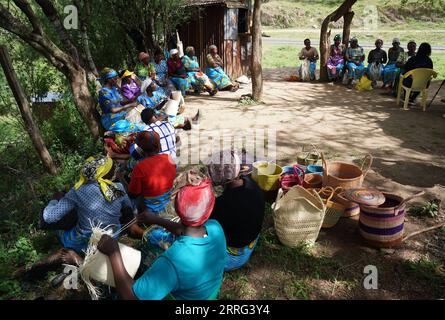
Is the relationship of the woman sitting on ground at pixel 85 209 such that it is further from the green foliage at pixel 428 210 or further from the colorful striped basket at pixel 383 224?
the green foliage at pixel 428 210

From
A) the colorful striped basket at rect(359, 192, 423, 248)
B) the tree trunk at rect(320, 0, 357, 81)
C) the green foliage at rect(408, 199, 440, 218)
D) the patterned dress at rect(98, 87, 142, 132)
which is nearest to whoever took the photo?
the colorful striped basket at rect(359, 192, 423, 248)

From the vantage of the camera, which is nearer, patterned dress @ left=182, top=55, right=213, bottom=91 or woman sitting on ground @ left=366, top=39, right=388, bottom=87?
patterned dress @ left=182, top=55, right=213, bottom=91

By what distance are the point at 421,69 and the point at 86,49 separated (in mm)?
7643

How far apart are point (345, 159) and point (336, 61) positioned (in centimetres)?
682

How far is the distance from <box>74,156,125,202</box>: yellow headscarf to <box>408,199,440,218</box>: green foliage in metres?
3.35

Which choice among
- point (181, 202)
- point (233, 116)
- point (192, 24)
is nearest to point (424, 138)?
point (233, 116)

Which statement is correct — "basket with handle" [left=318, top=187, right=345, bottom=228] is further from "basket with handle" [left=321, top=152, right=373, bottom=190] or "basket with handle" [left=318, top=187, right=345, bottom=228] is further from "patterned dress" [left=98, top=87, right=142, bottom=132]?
"patterned dress" [left=98, top=87, right=142, bottom=132]

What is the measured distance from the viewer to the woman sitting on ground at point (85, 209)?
9.66 ft

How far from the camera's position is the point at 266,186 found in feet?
13.9

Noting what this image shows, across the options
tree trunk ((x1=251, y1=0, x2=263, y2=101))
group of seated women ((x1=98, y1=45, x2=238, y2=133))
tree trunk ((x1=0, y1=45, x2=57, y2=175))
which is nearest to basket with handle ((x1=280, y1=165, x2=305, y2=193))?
group of seated women ((x1=98, y1=45, x2=238, y2=133))

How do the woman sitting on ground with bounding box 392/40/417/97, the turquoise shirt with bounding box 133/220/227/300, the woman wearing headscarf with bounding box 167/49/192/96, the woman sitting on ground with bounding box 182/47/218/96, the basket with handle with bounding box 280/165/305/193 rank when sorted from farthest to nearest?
the woman sitting on ground with bounding box 182/47/218/96, the woman wearing headscarf with bounding box 167/49/192/96, the woman sitting on ground with bounding box 392/40/417/97, the basket with handle with bounding box 280/165/305/193, the turquoise shirt with bounding box 133/220/227/300

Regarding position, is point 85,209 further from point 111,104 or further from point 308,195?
point 111,104

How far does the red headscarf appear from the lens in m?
2.08
